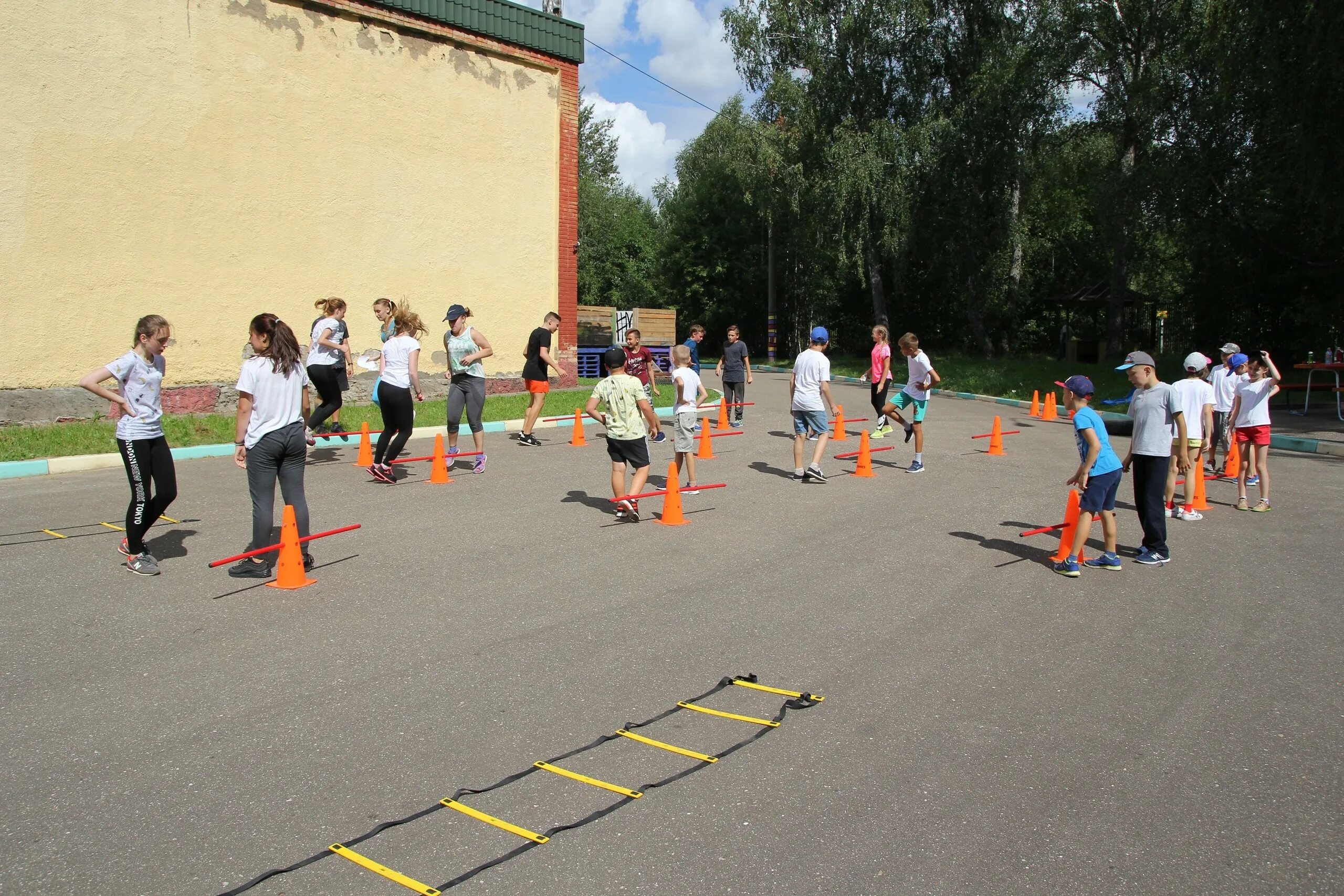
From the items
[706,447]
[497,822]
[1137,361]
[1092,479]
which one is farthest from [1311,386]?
[497,822]

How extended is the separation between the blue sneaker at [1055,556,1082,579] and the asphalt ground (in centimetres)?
11

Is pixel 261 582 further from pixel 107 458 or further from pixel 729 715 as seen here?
pixel 107 458

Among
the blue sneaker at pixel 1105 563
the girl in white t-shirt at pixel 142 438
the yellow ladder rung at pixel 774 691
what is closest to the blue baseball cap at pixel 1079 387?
the blue sneaker at pixel 1105 563

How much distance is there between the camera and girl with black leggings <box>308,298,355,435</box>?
1177 cm

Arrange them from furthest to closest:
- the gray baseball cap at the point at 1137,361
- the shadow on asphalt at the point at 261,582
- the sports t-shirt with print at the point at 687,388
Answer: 1. the sports t-shirt with print at the point at 687,388
2. the gray baseball cap at the point at 1137,361
3. the shadow on asphalt at the point at 261,582

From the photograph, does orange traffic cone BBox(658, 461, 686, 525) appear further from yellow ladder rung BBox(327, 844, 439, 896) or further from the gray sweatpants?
yellow ladder rung BBox(327, 844, 439, 896)

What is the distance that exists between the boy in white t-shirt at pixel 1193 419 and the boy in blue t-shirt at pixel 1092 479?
2.77m

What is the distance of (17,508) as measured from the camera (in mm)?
9414

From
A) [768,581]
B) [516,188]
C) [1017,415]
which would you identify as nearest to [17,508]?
[768,581]

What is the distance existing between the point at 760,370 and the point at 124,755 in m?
34.8

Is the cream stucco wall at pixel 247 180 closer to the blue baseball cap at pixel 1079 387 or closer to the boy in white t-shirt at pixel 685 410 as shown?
the boy in white t-shirt at pixel 685 410

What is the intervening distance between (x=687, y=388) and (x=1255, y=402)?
592cm

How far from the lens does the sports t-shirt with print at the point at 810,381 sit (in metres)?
11.4

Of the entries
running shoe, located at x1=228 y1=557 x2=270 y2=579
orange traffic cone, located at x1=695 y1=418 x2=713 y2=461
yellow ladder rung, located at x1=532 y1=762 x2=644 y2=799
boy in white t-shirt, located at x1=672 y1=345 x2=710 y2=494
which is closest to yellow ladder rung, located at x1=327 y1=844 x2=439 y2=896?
yellow ladder rung, located at x1=532 y1=762 x2=644 y2=799
